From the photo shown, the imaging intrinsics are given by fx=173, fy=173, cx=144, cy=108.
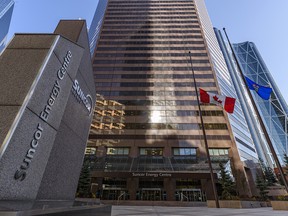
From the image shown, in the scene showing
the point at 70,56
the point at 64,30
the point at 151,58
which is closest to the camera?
the point at 70,56

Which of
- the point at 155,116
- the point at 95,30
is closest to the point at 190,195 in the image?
the point at 155,116

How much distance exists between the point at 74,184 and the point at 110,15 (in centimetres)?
7485

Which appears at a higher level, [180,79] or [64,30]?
[180,79]

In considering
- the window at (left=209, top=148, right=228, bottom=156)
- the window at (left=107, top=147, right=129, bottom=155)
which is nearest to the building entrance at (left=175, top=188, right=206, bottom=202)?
the window at (left=209, top=148, right=228, bottom=156)

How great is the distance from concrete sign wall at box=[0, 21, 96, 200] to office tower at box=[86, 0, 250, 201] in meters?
23.3

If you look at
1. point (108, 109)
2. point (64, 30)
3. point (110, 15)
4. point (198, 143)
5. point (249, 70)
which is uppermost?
point (249, 70)

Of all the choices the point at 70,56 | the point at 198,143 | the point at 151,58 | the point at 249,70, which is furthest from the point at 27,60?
the point at 249,70

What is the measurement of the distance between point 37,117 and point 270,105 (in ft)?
423

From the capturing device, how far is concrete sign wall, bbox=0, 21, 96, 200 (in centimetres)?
347

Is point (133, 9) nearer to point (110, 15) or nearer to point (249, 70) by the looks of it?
point (110, 15)

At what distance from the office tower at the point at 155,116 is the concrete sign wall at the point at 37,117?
23283 mm

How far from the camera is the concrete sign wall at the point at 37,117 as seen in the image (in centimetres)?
347

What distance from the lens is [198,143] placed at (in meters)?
38.1

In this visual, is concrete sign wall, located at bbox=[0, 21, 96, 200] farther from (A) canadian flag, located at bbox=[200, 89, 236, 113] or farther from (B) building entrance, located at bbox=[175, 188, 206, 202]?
(B) building entrance, located at bbox=[175, 188, 206, 202]
